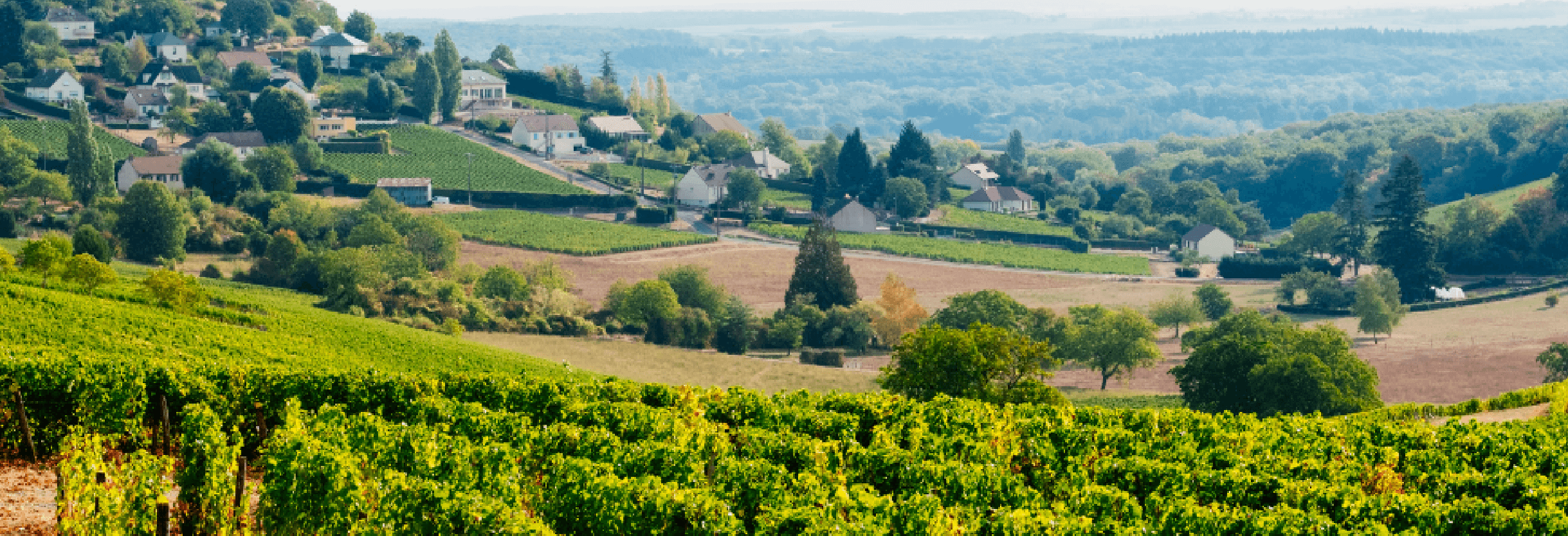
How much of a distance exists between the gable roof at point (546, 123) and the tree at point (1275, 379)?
96705mm

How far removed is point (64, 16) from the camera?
160375 millimetres

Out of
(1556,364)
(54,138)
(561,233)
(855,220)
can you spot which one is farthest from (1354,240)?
(54,138)

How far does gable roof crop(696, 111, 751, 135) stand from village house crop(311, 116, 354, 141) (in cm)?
4451

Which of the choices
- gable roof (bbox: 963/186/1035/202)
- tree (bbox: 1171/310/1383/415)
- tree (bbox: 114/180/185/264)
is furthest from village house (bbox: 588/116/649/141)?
tree (bbox: 1171/310/1383/415)

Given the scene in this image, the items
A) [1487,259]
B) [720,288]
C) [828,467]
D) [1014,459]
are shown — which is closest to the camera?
[828,467]

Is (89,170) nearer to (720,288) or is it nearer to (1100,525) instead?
(720,288)

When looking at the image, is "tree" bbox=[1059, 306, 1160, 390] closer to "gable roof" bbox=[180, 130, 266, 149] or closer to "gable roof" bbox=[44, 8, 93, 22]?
"gable roof" bbox=[180, 130, 266, 149]

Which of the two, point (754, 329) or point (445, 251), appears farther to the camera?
point (445, 251)

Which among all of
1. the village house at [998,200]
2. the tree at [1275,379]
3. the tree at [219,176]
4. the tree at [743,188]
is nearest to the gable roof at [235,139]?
the tree at [219,176]

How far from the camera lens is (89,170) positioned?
337 feet

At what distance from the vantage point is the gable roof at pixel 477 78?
Result: 166 m

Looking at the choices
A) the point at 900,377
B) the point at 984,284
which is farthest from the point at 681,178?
the point at 900,377

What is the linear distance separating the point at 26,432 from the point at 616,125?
130248mm

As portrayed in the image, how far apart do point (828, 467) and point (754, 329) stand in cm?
5072
